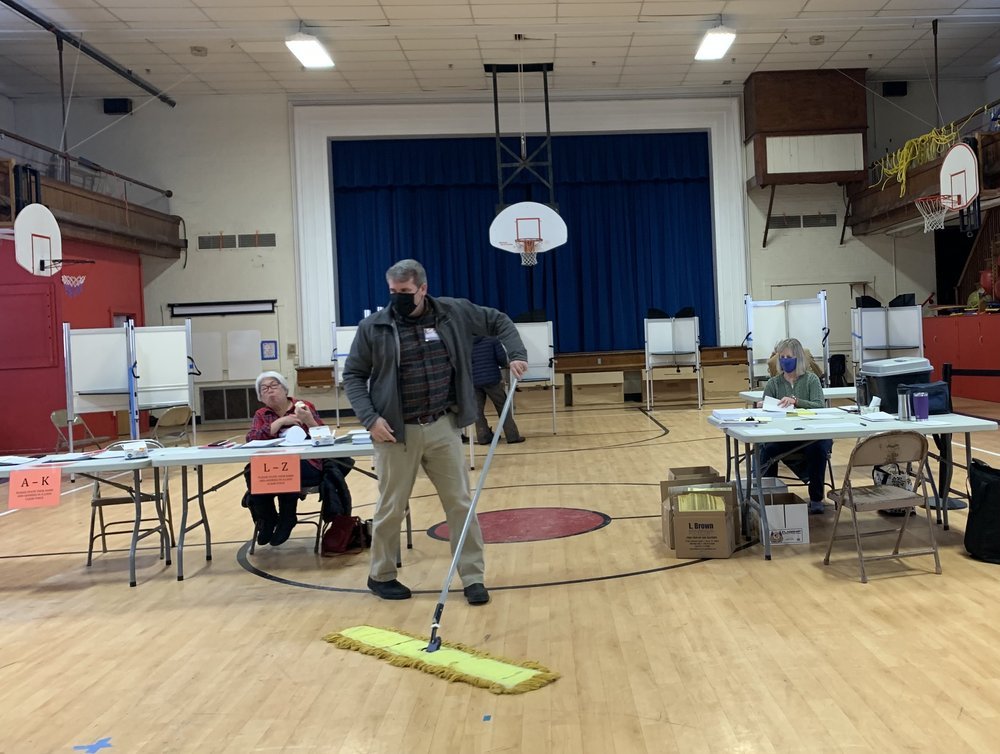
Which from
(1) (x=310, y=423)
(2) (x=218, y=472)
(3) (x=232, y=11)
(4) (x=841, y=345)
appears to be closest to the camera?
(1) (x=310, y=423)

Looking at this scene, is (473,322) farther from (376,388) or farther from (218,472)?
(218,472)

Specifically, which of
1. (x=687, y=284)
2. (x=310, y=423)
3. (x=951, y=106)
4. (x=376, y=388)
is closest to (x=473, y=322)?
(x=376, y=388)

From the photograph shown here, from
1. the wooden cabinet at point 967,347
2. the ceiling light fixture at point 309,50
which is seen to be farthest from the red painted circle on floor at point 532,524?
the wooden cabinet at point 967,347

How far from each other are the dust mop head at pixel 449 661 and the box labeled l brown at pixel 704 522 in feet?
5.45

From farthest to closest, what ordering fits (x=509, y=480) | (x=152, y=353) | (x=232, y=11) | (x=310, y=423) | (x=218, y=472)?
(x=232, y=11), (x=152, y=353), (x=218, y=472), (x=509, y=480), (x=310, y=423)

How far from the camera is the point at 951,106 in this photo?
1427 centimetres

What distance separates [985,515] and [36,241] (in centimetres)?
845

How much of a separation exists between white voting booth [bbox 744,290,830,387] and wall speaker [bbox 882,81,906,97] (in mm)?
4755

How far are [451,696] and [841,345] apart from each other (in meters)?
12.7

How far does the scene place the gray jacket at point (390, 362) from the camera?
150 inches

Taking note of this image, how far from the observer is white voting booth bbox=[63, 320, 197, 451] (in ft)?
29.3

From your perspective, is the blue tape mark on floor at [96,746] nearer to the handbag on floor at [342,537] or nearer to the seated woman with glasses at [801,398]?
the handbag on floor at [342,537]

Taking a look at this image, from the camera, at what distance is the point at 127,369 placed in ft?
29.7

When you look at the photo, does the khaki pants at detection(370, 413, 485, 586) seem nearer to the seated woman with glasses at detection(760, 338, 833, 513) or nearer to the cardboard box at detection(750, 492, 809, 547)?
the cardboard box at detection(750, 492, 809, 547)
